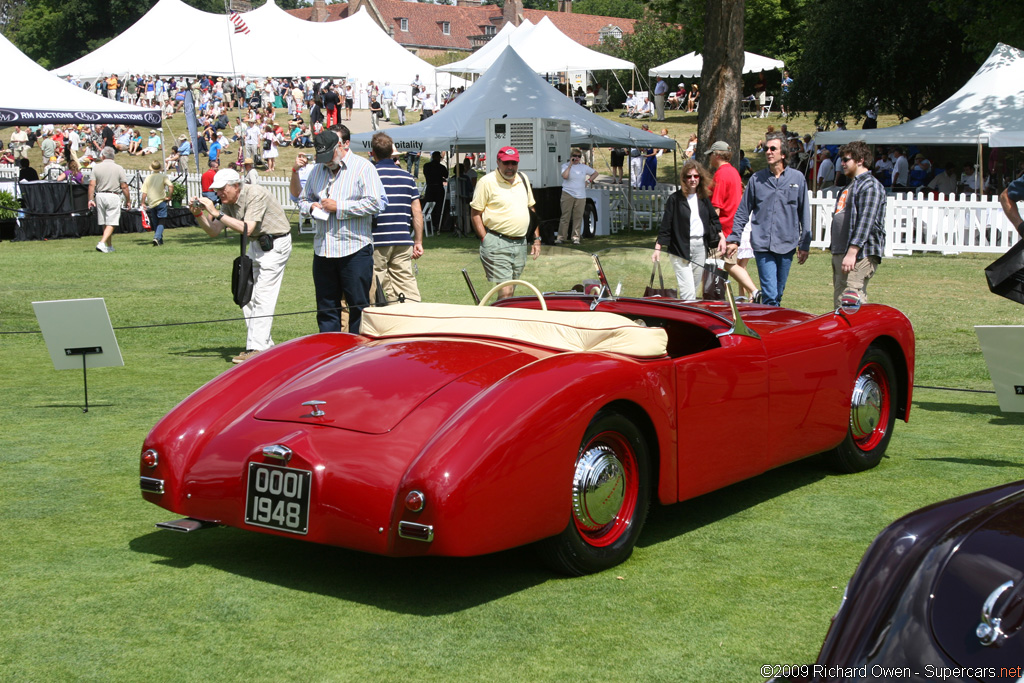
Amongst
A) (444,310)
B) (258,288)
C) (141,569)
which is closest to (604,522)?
(444,310)

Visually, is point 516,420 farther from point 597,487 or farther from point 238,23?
point 238,23

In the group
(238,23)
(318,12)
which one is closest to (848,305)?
(238,23)

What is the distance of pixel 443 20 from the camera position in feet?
363

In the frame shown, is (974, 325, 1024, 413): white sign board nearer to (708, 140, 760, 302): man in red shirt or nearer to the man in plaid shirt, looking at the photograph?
the man in plaid shirt

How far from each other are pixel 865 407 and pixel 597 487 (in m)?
2.40

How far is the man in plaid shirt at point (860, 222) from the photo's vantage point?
29.2ft

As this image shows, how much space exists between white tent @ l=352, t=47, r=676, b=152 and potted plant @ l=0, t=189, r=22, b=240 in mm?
7214

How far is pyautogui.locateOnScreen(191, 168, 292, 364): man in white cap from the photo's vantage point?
30.9 ft

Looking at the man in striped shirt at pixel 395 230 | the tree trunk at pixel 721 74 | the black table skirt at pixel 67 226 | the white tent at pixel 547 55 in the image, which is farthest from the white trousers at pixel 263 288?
the white tent at pixel 547 55

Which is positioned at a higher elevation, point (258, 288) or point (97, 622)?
point (258, 288)

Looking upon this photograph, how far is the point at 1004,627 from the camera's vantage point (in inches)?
84.2

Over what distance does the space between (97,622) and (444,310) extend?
2.20 meters

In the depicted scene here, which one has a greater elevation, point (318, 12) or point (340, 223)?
point (318, 12)

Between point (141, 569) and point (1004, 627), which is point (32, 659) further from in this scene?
point (1004, 627)
